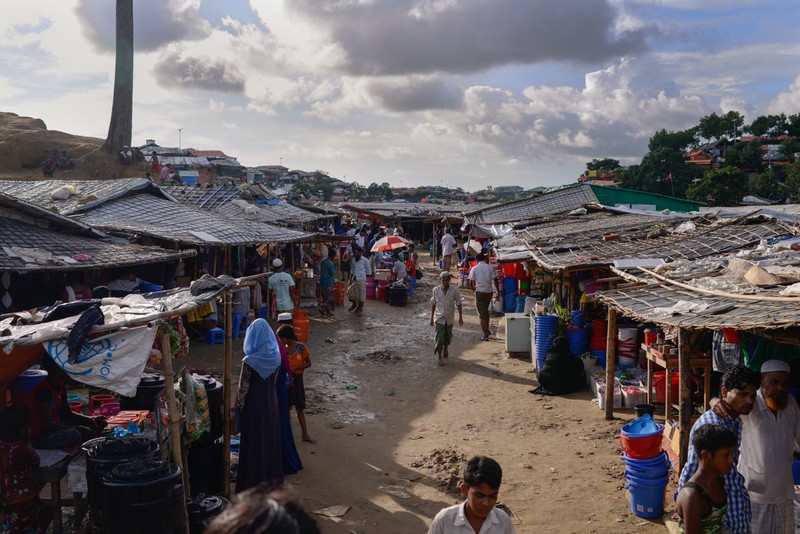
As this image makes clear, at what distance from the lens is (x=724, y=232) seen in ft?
35.3

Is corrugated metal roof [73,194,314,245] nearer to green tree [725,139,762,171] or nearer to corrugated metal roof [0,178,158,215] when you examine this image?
corrugated metal roof [0,178,158,215]

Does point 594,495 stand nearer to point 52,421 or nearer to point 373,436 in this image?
point 373,436

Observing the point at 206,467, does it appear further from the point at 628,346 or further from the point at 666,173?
the point at 666,173

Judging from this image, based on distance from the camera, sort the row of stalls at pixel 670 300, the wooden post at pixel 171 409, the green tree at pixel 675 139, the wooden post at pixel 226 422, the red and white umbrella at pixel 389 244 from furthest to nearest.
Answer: the green tree at pixel 675 139 < the red and white umbrella at pixel 389 244 < the wooden post at pixel 226 422 < the row of stalls at pixel 670 300 < the wooden post at pixel 171 409

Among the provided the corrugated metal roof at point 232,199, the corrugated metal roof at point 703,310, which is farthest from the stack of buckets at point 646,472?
the corrugated metal roof at point 232,199

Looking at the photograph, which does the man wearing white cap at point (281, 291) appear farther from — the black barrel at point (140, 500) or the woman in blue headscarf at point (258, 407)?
the black barrel at point (140, 500)

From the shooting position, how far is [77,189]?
17.3 metres

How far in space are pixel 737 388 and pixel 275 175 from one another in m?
69.2

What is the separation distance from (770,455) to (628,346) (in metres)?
5.72

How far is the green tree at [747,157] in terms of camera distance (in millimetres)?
44250

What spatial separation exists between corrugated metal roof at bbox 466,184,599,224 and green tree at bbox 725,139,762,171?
80.5 feet

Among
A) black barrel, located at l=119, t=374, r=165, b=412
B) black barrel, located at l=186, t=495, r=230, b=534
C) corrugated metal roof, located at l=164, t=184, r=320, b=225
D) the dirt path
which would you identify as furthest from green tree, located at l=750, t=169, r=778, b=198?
black barrel, located at l=186, t=495, r=230, b=534

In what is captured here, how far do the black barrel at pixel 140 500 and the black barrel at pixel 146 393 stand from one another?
213cm

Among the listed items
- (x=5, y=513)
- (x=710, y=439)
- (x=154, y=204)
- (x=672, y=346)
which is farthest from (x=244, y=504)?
(x=154, y=204)
